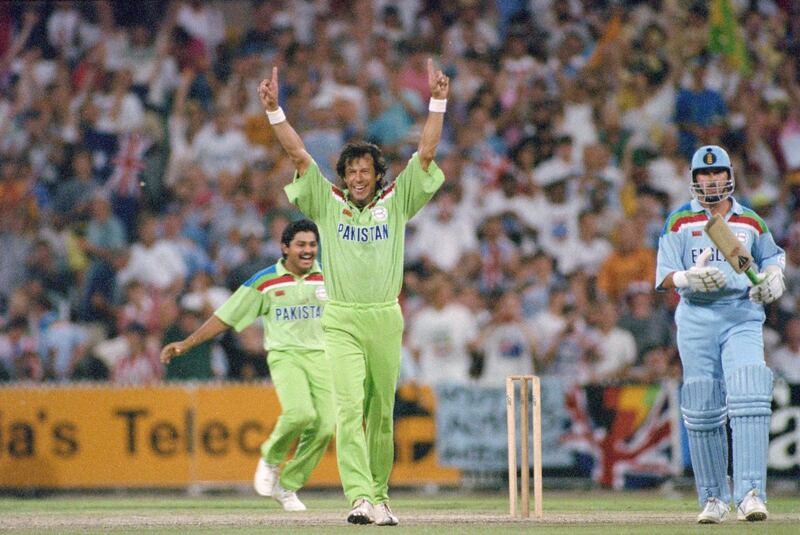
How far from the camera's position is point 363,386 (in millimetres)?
9766

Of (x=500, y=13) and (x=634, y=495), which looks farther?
(x=500, y=13)

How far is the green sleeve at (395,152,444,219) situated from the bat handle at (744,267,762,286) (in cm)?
205

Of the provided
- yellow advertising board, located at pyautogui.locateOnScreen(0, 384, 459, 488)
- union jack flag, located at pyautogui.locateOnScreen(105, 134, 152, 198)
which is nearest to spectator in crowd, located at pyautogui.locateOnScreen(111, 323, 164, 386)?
yellow advertising board, located at pyautogui.locateOnScreen(0, 384, 459, 488)

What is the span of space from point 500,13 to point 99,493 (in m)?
8.71

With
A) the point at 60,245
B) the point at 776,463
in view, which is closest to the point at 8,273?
the point at 60,245

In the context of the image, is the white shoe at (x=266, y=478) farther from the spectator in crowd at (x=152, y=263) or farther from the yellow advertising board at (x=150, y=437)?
the spectator in crowd at (x=152, y=263)

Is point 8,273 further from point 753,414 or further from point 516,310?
point 753,414

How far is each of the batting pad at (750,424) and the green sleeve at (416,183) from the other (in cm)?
230

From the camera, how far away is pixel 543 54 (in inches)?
773

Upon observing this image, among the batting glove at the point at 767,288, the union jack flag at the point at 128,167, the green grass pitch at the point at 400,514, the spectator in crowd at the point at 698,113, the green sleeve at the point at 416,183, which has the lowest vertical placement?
the green grass pitch at the point at 400,514

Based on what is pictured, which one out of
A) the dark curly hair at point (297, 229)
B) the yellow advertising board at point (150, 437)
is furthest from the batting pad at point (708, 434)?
the yellow advertising board at point (150, 437)

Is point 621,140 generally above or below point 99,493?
above

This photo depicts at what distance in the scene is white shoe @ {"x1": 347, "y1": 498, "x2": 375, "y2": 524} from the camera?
31.1ft

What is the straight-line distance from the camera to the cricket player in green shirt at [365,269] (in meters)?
9.58
